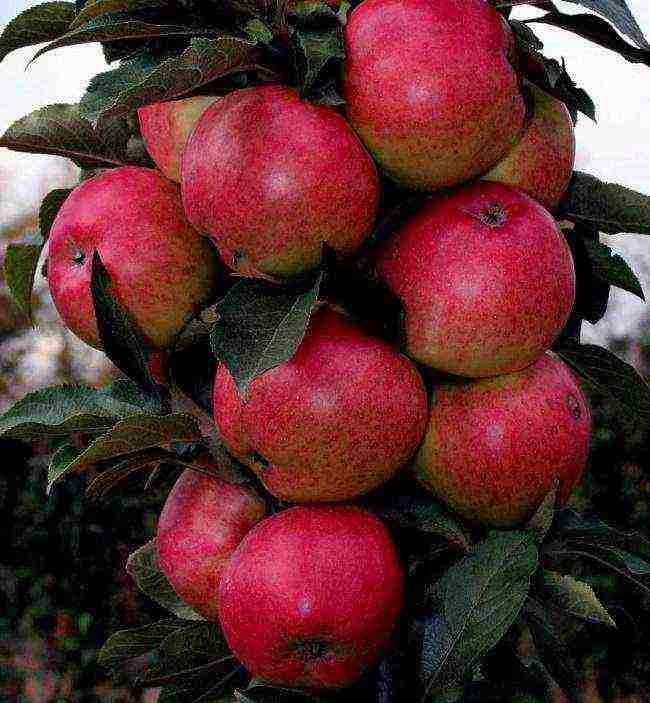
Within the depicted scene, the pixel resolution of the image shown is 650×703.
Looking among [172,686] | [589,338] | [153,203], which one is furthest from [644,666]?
[153,203]

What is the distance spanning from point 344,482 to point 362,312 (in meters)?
0.17

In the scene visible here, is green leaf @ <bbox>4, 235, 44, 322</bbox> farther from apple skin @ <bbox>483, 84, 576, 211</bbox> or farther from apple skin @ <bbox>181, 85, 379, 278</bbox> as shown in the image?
apple skin @ <bbox>483, 84, 576, 211</bbox>

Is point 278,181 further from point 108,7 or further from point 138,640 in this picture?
point 138,640

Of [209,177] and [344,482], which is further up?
[209,177]

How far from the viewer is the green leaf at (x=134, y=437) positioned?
82 centimetres

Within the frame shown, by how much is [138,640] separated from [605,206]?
0.78m

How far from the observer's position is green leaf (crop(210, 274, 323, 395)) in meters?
0.77

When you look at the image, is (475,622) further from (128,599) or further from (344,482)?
(128,599)

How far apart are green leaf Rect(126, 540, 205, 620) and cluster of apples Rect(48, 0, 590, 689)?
19 cm

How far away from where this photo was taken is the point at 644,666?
3.72m

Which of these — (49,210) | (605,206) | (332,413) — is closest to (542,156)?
(605,206)

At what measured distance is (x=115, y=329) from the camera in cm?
88

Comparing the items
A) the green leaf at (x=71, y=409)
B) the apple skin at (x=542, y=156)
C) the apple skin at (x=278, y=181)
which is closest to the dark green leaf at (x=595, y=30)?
the apple skin at (x=542, y=156)

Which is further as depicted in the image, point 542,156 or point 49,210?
point 49,210
